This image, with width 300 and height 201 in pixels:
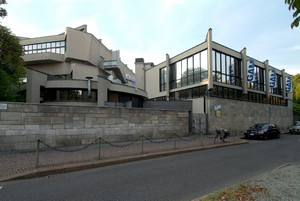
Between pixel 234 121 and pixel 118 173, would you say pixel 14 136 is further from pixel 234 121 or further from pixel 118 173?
pixel 234 121

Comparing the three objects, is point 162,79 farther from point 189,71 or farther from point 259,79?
point 259,79

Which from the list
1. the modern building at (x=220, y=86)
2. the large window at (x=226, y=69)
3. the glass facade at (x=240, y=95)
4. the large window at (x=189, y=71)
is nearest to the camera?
the modern building at (x=220, y=86)

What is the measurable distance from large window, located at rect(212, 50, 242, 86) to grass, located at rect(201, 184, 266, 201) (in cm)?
1626

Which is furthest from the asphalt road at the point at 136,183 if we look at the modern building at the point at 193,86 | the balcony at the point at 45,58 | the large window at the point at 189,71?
the balcony at the point at 45,58

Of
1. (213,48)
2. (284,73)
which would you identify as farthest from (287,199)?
(284,73)

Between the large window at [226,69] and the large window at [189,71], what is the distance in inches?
46.7

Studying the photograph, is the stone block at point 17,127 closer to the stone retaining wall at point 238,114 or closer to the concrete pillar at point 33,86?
the concrete pillar at point 33,86

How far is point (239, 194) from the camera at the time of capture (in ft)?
12.1

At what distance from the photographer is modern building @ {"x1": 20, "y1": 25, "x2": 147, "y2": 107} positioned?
21000 mm

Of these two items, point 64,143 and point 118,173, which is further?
point 64,143

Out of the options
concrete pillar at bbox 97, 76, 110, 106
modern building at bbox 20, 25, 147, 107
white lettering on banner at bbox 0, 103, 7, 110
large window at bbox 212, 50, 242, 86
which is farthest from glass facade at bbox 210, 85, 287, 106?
white lettering on banner at bbox 0, 103, 7, 110

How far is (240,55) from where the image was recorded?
2208 cm

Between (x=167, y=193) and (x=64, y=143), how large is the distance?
26.0 feet

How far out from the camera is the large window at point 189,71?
1953cm
